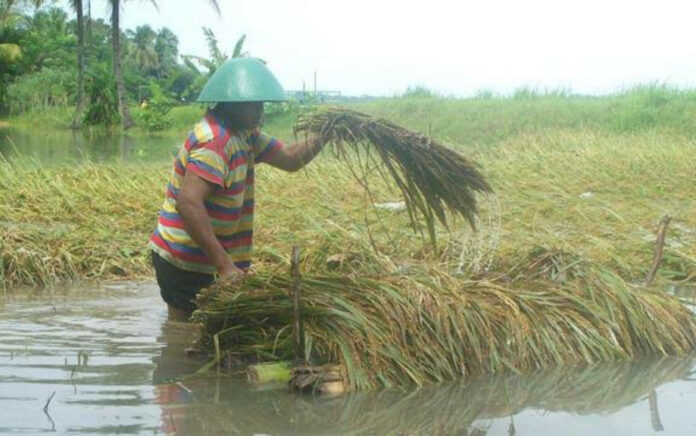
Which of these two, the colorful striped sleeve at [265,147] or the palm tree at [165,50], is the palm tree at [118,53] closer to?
the colorful striped sleeve at [265,147]

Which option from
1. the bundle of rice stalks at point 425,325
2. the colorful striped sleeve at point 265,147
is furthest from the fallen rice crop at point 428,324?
the colorful striped sleeve at point 265,147

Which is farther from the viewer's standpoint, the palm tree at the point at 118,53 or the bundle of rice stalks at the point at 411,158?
the palm tree at the point at 118,53

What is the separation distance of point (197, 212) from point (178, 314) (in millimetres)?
797

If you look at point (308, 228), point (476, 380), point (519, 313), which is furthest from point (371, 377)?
point (308, 228)

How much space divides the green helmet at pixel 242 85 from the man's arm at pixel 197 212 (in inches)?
13.3

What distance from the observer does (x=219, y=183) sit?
152 inches

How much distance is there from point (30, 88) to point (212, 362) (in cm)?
3340

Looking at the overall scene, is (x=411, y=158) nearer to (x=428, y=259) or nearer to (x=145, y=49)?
(x=428, y=259)

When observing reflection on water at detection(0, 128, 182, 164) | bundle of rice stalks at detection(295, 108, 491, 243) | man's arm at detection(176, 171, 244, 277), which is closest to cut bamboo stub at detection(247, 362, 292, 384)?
man's arm at detection(176, 171, 244, 277)

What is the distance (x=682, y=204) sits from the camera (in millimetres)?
8852

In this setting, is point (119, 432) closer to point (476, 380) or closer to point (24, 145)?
point (476, 380)

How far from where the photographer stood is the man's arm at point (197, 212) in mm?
3822

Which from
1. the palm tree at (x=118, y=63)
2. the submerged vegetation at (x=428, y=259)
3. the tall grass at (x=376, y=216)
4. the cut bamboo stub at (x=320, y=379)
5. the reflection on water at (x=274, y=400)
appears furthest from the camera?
the palm tree at (x=118, y=63)

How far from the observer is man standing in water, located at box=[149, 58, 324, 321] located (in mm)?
3863
